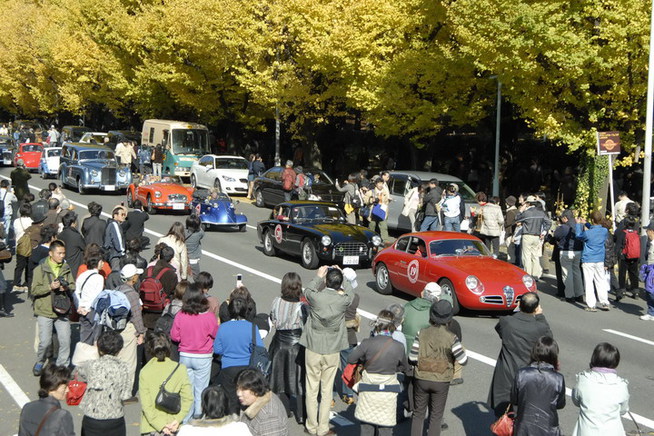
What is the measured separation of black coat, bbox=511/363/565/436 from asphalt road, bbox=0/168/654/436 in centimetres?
211

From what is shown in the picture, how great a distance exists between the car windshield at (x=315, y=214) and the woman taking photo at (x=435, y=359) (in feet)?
40.2

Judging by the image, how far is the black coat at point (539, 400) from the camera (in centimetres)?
729

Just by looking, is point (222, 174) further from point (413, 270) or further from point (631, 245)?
point (631, 245)

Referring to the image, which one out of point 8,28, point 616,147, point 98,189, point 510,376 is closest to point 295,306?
point 510,376

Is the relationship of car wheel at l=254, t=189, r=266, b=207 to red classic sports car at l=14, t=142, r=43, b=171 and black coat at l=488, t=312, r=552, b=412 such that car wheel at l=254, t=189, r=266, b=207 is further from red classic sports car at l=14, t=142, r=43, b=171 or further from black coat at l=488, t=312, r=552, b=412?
black coat at l=488, t=312, r=552, b=412

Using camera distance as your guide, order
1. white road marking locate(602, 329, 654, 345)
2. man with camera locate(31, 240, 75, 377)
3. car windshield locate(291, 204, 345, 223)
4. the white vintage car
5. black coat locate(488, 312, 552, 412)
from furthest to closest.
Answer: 1. the white vintage car
2. car windshield locate(291, 204, 345, 223)
3. white road marking locate(602, 329, 654, 345)
4. man with camera locate(31, 240, 75, 377)
5. black coat locate(488, 312, 552, 412)

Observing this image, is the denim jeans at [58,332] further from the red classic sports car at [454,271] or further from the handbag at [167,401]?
the red classic sports car at [454,271]

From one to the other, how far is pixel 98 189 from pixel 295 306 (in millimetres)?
26448

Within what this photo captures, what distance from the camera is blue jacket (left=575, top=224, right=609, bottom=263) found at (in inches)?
623

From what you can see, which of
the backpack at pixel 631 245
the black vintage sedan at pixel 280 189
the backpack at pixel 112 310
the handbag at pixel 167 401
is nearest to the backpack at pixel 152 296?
the backpack at pixel 112 310

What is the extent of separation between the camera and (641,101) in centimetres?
2261

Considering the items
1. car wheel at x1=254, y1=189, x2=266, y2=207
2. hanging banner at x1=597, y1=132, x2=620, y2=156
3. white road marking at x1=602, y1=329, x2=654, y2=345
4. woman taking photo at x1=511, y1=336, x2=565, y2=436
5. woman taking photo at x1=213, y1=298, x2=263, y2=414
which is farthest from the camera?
car wheel at x1=254, y1=189, x2=266, y2=207

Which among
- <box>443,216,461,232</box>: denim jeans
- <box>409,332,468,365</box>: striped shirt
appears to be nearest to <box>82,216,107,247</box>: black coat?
<box>409,332,468,365</box>: striped shirt

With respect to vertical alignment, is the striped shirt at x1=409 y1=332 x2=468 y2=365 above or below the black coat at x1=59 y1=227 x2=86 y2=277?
below
